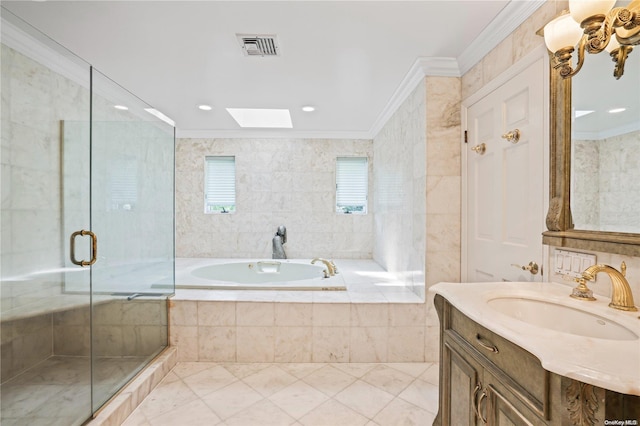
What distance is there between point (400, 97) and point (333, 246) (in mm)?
2236

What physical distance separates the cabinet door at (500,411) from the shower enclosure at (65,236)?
6.32ft

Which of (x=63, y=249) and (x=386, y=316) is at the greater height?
(x=63, y=249)

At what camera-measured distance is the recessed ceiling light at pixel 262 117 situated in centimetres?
339

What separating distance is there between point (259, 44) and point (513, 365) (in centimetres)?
214

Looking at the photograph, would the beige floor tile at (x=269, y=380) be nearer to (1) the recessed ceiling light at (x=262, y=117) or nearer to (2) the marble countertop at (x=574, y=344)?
(2) the marble countertop at (x=574, y=344)

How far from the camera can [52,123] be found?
1623 millimetres

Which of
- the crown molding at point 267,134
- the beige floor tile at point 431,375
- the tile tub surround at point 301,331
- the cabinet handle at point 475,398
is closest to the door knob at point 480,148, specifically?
the tile tub surround at point 301,331

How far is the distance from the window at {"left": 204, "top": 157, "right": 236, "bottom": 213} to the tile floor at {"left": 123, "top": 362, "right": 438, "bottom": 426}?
2.37 meters

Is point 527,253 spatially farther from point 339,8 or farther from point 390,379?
point 339,8

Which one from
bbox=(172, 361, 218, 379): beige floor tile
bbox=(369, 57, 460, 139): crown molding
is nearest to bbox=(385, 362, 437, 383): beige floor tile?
bbox=(172, 361, 218, 379): beige floor tile

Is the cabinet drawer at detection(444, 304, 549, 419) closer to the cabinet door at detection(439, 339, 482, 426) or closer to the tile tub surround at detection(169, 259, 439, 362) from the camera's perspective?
the cabinet door at detection(439, 339, 482, 426)

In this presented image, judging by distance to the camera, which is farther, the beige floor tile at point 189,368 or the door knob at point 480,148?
the beige floor tile at point 189,368

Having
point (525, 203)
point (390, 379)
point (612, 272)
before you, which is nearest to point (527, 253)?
point (525, 203)

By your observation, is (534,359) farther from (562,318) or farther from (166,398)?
(166,398)
